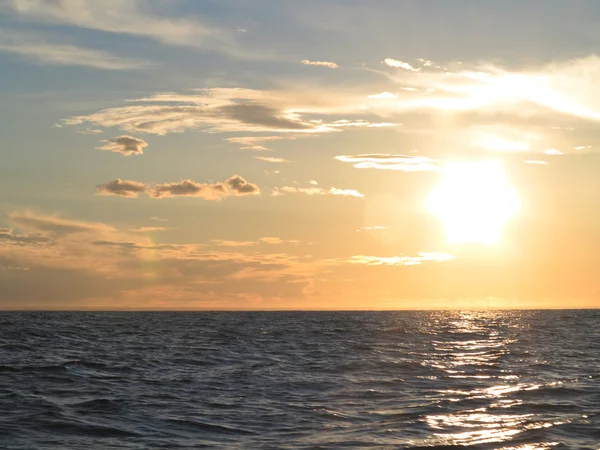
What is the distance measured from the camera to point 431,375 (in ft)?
134

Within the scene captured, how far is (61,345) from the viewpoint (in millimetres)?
63062

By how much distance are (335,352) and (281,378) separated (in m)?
18.2

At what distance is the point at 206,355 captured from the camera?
5362 cm

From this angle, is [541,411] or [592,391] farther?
[592,391]

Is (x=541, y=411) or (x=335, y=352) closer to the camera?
(x=541, y=411)

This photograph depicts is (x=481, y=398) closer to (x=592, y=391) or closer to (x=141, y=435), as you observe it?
(x=592, y=391)

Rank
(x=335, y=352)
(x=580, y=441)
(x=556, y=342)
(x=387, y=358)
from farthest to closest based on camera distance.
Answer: (x=556, y=342) < (x=335, y=352) < (x=387, y=358) < (x=580, y=441)

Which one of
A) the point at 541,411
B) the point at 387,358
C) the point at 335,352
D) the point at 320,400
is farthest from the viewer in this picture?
the point at 335,352

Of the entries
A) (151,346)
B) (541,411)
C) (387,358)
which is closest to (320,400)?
(541,411)

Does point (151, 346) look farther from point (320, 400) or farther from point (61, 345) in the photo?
point (320, 400)

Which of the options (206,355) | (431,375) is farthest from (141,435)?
(206,355)

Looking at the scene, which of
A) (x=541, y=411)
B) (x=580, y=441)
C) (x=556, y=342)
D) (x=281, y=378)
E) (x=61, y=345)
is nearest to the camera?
(x=580, y=441)

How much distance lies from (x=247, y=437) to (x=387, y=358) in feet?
92.9

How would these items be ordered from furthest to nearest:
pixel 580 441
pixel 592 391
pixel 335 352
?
pixel 335 352 → pixel 592 391 → pixel 580 441
